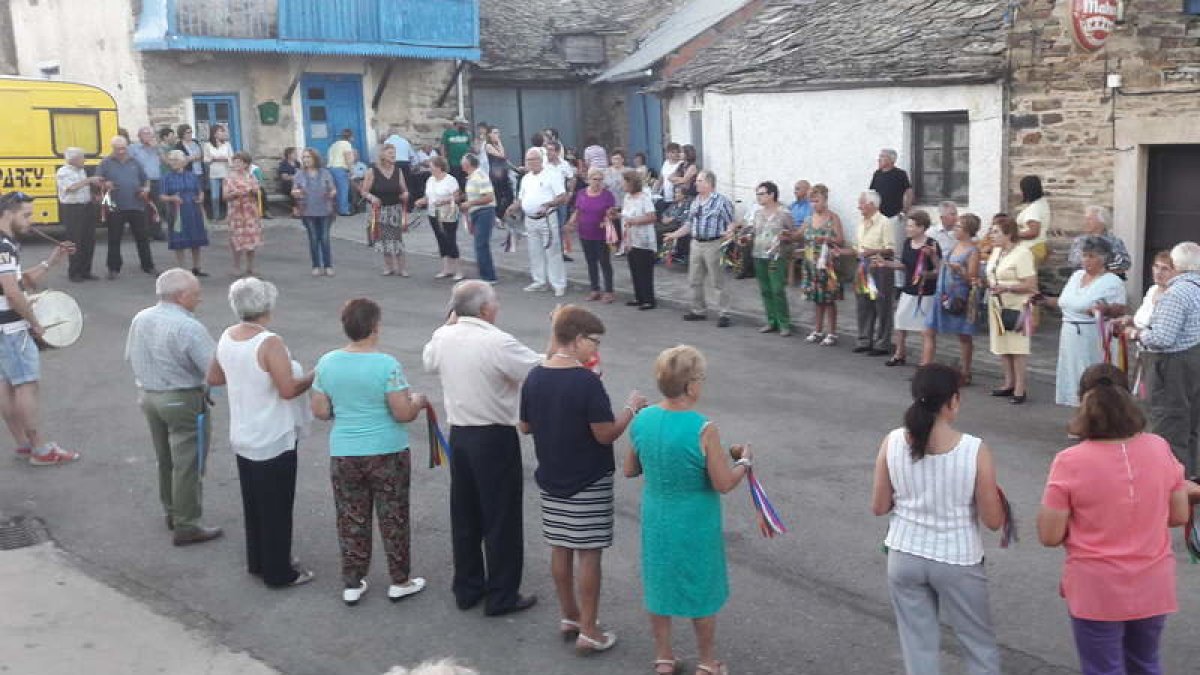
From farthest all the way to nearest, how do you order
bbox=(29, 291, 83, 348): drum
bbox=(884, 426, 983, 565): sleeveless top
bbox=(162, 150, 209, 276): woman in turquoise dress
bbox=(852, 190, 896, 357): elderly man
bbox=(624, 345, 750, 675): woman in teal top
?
bbox=(162, 150, 209, 276): woman in turquoise dress, bbox=(852, 190, 896, 357): elderly man, bbox=(29, 291, 83, 348): drum, bbox=(624, 345, 750, 675): woman in teal top, bbox=(884, 426, 983, 565): sleeveless top

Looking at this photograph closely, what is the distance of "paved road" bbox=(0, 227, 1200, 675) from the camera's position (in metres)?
5.99

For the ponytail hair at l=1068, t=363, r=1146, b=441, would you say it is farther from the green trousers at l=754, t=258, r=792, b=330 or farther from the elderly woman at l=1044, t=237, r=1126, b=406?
the green trousers at l=754, t=258, r=792, b=330

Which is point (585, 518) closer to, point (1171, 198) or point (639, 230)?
point (639, 230)

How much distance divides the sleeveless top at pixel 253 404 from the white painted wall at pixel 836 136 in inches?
407

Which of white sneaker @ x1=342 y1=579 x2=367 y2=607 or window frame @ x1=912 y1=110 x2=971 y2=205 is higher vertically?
window frame @ x1=912 y1=110 x2=971 y2=205

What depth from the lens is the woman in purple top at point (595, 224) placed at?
15008mm

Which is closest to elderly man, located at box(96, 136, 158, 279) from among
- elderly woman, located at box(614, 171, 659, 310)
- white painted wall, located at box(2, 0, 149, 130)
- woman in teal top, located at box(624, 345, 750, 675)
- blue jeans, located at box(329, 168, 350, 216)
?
white painted wall, located at box(2, 0, 149, 130)

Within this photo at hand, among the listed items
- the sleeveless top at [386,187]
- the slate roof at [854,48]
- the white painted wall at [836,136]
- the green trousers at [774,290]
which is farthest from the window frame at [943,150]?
the sleeveless top at [386,187]

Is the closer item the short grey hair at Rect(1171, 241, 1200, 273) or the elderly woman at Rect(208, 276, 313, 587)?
the elderly woman at Rect(208, 276, 313, 587)

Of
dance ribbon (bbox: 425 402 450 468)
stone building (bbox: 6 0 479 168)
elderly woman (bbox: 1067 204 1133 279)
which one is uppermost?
stone building (bbox: 6 0 479 168)

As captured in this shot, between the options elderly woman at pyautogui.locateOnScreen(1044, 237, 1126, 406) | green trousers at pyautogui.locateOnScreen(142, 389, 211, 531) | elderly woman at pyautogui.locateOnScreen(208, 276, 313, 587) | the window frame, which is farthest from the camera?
the window frame

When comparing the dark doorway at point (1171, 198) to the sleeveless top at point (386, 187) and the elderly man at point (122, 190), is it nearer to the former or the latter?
the sleeveless top at point (386, 187)

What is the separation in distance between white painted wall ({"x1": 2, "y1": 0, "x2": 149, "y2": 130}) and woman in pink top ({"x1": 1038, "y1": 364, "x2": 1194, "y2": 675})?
2079 cm

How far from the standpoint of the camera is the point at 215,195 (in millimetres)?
21797
